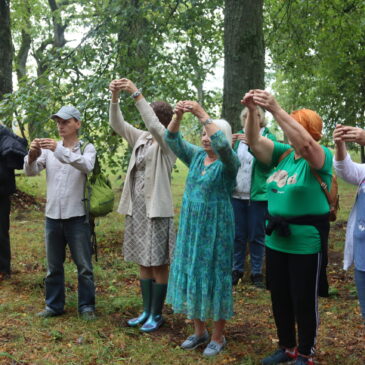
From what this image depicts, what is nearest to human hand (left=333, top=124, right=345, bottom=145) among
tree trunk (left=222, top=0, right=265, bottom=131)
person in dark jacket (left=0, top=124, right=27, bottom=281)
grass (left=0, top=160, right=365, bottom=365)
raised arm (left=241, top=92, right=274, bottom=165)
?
raised arm (left=241, top=92, right=274, bottom=165)

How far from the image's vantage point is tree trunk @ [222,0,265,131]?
6.51 meters

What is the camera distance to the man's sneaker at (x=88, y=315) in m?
4.87

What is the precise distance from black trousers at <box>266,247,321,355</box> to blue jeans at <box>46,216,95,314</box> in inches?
74.3

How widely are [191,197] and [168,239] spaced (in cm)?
67

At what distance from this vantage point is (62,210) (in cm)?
473

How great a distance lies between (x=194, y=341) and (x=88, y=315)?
1.18 meters

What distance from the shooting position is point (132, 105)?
7.12 metres

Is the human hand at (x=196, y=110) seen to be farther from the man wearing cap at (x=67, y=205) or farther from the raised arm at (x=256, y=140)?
the man wearing cap at (x=67, y=205)

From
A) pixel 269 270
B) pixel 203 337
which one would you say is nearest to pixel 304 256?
pixel 269 270

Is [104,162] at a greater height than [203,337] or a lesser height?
greater

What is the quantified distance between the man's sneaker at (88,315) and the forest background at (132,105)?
9 centimetres

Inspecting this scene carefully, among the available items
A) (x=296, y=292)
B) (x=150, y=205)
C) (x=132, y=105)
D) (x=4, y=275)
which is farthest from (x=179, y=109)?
(x=4, y=275)

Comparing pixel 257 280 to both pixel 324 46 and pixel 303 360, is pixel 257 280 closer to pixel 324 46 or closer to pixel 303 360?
pixel 303 360

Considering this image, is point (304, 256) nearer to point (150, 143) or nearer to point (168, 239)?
Answer: point (168, 239)
